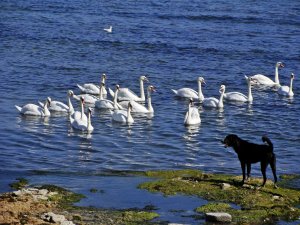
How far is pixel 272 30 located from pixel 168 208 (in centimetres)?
3752

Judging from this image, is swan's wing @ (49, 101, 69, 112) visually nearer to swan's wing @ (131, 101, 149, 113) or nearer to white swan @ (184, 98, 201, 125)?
swan's wing @ (131, 101, 149, 113)

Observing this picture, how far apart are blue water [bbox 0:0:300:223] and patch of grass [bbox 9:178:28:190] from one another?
0.71ft

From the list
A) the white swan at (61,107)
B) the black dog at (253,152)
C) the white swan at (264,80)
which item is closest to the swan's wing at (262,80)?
the white swan at (264,80)

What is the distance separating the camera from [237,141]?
1972cm

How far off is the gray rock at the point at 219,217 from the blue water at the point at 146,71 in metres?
4.76

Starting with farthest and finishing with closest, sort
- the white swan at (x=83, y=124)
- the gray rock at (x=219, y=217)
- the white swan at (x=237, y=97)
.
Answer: the white swan at (x=237, y=97) < the white swan at (x=83, y=124) < the gray rock at (x=219, y=217)

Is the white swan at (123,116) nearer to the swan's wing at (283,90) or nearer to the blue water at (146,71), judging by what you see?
the blue water at (146,71)

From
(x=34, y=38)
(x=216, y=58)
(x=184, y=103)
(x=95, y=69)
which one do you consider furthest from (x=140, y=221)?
(x=34, y=38)

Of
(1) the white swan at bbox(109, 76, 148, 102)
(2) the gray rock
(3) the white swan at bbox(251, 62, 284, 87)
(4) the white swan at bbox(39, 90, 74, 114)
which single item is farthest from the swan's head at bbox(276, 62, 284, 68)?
(2) the gray rock

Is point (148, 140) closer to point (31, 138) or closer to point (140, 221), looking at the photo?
point (31, 138)

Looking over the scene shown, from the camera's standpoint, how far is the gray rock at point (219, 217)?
1683cm

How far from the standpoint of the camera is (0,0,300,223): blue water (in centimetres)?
2478

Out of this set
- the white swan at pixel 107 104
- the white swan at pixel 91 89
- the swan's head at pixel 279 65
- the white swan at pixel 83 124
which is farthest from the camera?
the swan's head at pixel 279 65

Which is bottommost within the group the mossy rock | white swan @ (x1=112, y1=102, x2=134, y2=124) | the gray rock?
→ white swan @ (x1=112, y1=102, x2=134, y2=124)
